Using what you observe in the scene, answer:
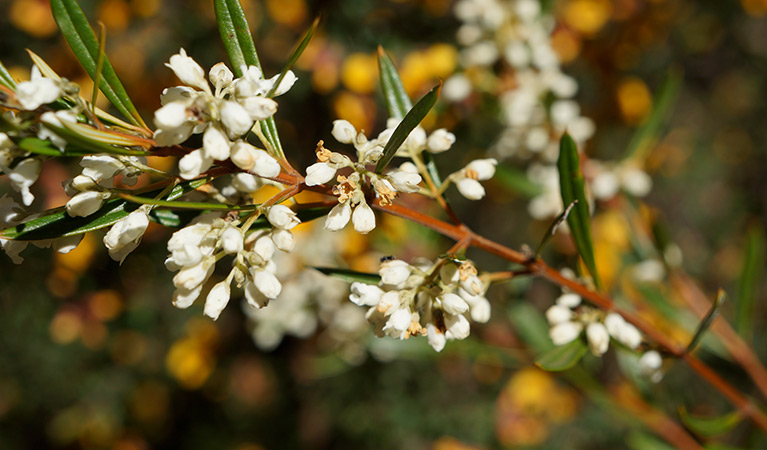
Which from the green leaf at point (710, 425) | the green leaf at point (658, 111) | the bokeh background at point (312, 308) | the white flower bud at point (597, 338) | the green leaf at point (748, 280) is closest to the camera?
the white flower bud at point (597, 338)

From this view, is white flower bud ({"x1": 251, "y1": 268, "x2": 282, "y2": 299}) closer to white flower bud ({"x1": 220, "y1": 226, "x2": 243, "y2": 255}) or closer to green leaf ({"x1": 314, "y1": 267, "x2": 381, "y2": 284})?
white flower bud ({"x1": 220, "y1": 226, "x2": 243, "y2": 255})

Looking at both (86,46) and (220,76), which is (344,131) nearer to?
(220,76)

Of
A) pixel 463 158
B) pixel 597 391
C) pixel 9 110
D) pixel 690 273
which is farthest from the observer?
pixel 690 273

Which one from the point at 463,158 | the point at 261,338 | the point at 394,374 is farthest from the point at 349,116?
the point at 394,374

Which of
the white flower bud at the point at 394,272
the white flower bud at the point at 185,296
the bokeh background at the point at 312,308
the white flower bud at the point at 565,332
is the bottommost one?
the bokeh background at the point at 312,308

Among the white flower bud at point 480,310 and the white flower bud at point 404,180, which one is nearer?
the white flower bud at point 404,180

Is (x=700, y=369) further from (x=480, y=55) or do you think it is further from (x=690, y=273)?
(x=690, y=273)

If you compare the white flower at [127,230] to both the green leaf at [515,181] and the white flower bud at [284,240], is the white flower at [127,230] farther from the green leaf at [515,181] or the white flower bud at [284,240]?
the green leaf at [515,181]

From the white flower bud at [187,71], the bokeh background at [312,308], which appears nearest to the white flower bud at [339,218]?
the white flower bud at [187,71]
